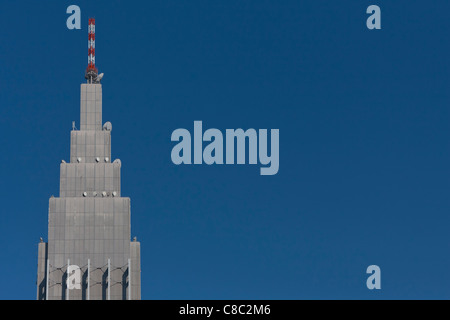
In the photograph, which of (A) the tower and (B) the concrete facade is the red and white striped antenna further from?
(B) the concrete facade

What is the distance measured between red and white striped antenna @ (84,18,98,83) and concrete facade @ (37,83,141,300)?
1231 centimetres

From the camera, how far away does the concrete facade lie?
564ft

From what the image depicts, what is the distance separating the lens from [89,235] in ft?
575

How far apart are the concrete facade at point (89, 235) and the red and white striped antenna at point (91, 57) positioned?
1231 centimetres

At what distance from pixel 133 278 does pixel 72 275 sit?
9975 millimetres

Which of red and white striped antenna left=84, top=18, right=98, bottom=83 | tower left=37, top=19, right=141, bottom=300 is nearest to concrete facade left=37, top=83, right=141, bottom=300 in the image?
tower left=37, top=19, right=141, bottom=300

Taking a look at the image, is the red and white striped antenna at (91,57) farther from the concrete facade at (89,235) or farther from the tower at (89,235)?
the concrete facade at (89,235)

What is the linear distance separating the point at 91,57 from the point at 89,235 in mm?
33767

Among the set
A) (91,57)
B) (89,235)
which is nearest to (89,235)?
(89,235)

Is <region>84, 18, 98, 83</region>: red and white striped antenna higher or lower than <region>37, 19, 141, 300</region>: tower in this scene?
higher

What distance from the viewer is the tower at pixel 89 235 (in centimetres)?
17188

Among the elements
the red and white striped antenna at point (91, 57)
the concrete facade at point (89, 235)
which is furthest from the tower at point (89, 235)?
the red and white striped antenna at point (91, 57)

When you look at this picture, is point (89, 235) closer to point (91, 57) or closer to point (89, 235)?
point (89, 235)
